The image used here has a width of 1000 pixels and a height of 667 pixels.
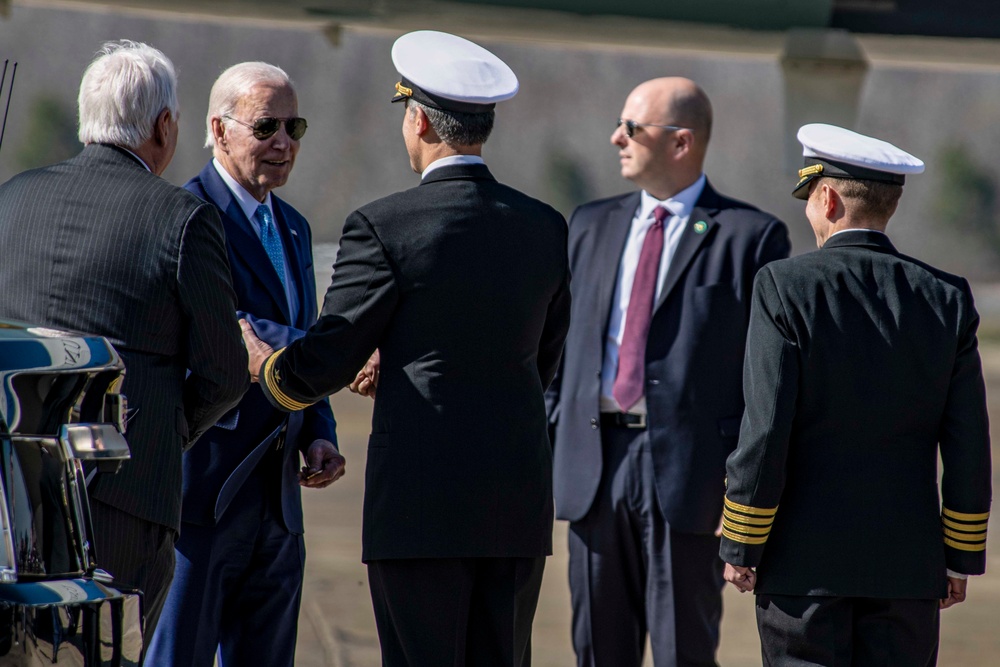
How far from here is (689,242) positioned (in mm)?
3762

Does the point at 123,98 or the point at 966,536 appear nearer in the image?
the point at 123,98

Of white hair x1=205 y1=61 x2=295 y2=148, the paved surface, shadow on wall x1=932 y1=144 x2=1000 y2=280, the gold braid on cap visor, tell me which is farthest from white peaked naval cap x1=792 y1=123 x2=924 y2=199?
shadow on wall x1=932 y1=144 x2=1000 y2=280

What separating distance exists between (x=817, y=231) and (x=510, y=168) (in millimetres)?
4160

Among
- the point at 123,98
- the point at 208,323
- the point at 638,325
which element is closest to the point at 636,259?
the point at 638,325

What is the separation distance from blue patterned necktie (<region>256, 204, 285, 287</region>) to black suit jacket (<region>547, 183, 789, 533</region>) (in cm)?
102

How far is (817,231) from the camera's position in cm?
287

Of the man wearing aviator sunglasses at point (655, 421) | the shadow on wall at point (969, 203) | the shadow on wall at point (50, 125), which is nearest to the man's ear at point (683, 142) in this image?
the man wearing aviator sunglasses at point (655, 421)

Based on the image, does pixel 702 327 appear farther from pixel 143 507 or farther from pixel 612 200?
pixel 143 507

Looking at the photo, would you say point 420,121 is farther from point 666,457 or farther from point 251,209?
point 666,457

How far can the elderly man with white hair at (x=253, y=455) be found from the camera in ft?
9.60

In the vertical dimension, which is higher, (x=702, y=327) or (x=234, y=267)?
(x=234, y=267)

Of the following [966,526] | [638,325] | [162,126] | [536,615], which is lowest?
[536,615]

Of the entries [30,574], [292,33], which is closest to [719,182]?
[292,33]

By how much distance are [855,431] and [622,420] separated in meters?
1.09
